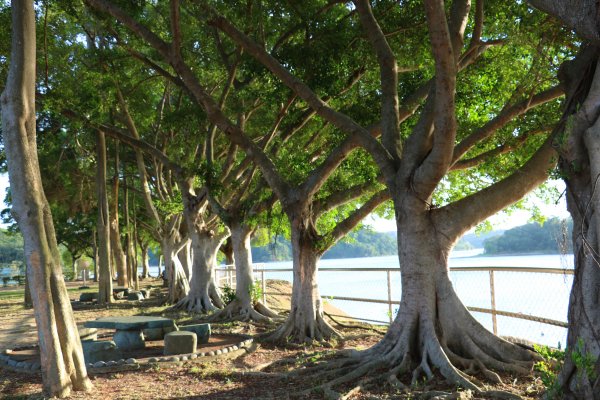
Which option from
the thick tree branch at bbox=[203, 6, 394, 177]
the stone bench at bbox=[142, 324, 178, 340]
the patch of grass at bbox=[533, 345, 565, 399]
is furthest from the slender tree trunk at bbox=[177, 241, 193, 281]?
the patch of grass at bbox=[533, 345, 565, 399]

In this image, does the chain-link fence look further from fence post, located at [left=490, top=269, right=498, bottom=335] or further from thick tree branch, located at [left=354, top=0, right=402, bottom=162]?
thick tree branch, located at [left=354, top=0, right=402, bottom=162]

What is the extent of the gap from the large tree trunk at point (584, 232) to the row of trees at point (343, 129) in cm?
2

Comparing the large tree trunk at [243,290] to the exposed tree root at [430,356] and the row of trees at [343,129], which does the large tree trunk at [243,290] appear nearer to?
the row of trees at [343,129]

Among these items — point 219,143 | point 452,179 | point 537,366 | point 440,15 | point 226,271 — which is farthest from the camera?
point 226,271

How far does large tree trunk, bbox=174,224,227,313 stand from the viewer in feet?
53.1

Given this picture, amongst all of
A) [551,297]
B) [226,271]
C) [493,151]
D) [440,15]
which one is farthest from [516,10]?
[226,271]

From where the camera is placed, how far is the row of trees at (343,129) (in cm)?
616

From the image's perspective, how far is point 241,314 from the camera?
44.1 ft

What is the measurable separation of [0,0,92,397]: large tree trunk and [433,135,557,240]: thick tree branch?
4.69 m

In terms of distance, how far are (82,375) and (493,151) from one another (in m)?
6.70

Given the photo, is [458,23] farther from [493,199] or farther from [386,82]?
[493,199]

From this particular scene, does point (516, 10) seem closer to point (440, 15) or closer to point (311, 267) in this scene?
point (440, 15)

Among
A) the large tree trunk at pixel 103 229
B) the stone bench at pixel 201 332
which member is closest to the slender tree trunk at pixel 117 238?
the large tree trunk at pixel 103 229

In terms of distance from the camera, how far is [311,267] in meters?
10.6
